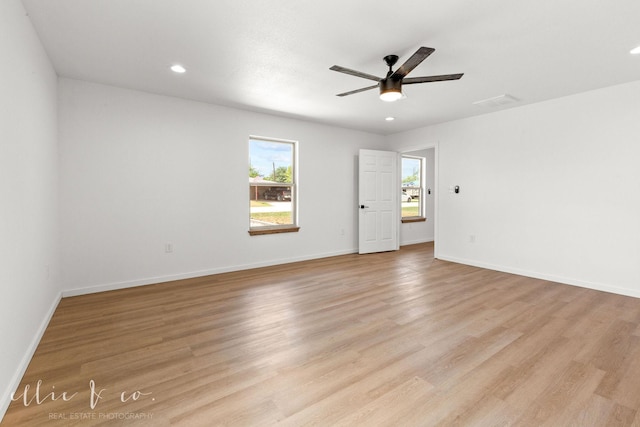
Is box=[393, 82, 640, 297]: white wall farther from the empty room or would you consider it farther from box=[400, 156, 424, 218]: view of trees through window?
box=[400, 156, 424, 218]: view of trees through window

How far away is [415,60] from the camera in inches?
91.7

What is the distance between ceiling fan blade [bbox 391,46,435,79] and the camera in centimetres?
212

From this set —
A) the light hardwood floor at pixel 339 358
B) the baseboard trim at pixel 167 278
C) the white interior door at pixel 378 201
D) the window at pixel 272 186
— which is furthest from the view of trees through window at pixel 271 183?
the light hardwood floor at pixel 339 358

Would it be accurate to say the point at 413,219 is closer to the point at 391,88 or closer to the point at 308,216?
the point at 308,216

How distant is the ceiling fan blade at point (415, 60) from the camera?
2124 mm

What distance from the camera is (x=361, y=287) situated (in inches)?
153

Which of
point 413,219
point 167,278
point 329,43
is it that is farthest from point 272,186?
point 413,219

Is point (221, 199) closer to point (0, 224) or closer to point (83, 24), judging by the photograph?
point (83, 24)

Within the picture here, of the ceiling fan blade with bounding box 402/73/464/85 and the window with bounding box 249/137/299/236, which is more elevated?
the ceiling fan blade with bounding box 402/73/464/85

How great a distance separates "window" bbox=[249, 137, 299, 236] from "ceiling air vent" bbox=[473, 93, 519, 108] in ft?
9.92

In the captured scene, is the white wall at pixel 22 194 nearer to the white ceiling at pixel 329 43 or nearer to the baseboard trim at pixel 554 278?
the white ceiling at pixel 329 43

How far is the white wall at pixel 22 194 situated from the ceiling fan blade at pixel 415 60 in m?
2.60

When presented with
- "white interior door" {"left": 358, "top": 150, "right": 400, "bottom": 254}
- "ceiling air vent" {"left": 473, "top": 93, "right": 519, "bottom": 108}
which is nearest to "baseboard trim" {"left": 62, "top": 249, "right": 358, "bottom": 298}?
"white interior door" {"left": 358, "top": 150, "right": 400, "bottom": 254}

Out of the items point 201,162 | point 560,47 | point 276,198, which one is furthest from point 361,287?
point 560,47
